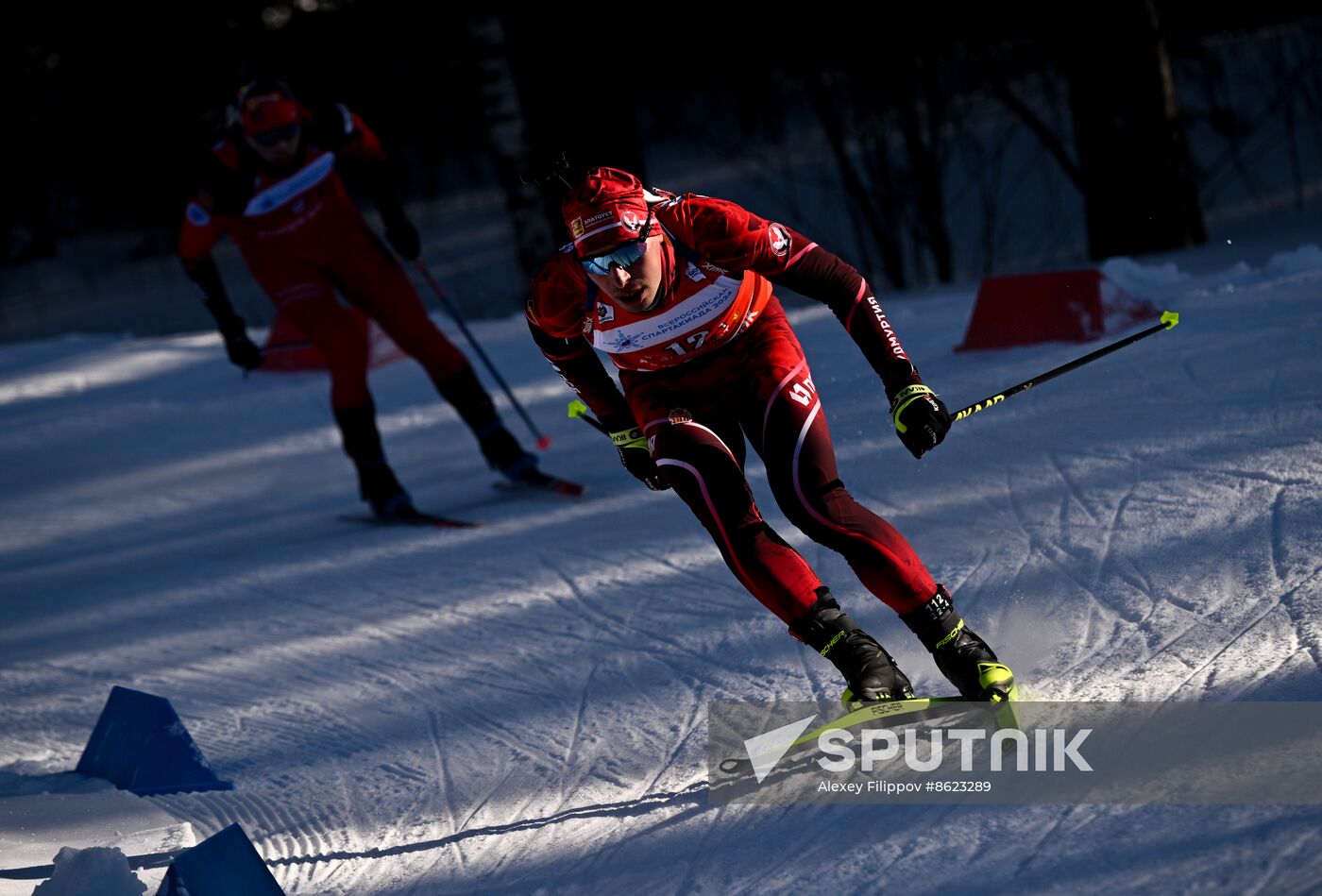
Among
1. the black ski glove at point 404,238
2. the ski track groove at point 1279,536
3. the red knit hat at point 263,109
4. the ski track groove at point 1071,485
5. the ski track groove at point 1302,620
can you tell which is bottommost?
the ski track groove at point 1071,485

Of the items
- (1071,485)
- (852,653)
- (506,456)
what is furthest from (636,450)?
(506,456)

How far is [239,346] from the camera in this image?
6047 millimetres

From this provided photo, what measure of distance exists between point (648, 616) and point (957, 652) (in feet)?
5.11

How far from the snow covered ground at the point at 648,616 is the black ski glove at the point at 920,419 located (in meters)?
0.74

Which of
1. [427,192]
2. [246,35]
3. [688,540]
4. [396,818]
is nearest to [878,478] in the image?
[688,540]

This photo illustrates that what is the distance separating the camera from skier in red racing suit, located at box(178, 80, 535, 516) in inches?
227

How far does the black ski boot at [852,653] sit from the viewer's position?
3.00 m

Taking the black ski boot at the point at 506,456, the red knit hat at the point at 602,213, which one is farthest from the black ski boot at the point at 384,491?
the red knit hat at the point at 602,213

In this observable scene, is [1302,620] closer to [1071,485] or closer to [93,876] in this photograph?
[1071,485]

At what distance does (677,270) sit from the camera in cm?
316

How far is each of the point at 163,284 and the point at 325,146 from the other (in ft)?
40.2

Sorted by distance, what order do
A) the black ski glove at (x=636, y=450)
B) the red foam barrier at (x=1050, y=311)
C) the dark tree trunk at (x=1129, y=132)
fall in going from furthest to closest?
the dark tree trunk at (x=1129, y=132) → the red foam barrier at (x=1050, y=311) → the black ski glove at (x=636, y=450)

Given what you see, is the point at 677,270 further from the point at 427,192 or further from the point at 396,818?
the point at 427,192

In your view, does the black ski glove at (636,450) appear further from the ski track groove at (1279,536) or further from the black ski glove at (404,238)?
the black ski glove at (404,238)
